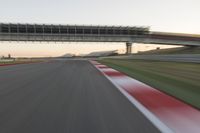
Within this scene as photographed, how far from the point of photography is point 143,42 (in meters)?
81.1

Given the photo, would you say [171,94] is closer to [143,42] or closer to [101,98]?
[101,98]

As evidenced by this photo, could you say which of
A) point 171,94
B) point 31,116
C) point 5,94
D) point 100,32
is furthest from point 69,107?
point 100,32

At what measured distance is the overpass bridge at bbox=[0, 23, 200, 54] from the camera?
250ft

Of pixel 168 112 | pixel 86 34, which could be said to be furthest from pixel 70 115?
pixel 86 34

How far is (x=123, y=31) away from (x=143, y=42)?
6.59 meters

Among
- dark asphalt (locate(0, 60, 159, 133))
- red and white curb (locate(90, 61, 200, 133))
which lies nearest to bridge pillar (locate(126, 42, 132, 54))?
red and white curb (locate(90, 61, 200, 133))

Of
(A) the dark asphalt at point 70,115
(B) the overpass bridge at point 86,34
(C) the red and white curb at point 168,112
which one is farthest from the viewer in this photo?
(B) the overpass bridge at point 86,34

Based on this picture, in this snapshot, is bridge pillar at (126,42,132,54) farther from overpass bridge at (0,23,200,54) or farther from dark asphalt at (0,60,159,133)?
dark asphalt at (0,60,159,133)

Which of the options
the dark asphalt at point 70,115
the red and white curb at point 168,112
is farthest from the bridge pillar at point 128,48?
the dark asphalt at point 70,115

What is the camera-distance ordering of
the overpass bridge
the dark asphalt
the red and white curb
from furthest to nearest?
the overpass bridge
the red and white curb
the dark asphalt

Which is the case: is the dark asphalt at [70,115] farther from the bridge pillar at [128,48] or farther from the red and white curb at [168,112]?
the bridge pillar at [128,48]

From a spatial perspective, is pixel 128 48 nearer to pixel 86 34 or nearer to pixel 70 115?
pixel 86 34

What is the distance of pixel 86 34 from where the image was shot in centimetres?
7850

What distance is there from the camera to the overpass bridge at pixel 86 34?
76.1m
